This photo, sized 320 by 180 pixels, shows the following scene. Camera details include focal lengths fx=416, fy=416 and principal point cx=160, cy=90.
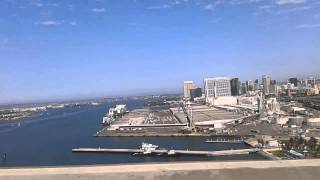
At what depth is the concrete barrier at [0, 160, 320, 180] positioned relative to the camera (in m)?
0.72

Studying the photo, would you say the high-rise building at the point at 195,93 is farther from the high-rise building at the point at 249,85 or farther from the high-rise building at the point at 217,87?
the high-rise building at the point at 217,87

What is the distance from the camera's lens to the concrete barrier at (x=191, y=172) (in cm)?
72

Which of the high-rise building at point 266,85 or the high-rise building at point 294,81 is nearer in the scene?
→ the high-rise building at point 266,85

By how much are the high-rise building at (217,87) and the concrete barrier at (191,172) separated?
1137 inches

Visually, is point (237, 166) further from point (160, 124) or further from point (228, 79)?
point (228, 79)

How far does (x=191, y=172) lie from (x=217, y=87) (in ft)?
95.3

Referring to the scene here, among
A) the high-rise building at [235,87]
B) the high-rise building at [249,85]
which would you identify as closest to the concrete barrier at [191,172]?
the high-rise building at [235,87]

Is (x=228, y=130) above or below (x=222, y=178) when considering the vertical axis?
below

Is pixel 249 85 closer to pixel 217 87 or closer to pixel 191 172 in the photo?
pixel 217 87

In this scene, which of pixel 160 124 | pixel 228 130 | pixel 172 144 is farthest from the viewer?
pixel 160 124

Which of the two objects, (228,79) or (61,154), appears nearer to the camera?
(61,154)

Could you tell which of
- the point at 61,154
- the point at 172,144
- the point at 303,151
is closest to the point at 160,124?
the point at 172,144

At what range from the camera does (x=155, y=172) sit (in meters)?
0.72

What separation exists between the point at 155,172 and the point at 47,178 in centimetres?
19
